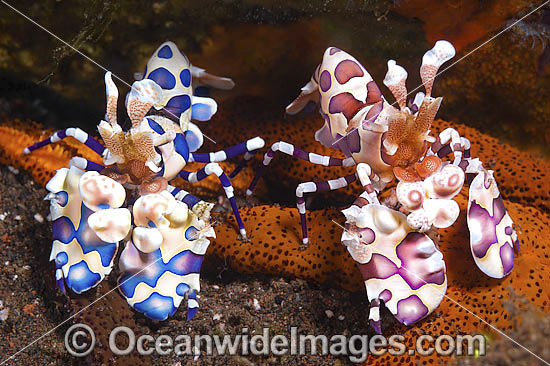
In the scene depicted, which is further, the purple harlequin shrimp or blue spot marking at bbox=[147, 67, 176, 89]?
blue spot marking at bbox=[147, 67, 176, 89]

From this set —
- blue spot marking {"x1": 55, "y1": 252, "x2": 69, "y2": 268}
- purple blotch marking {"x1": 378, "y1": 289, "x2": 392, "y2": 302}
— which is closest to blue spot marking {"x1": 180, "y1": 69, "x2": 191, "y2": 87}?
blue spot marking {"x1": 55, "y1": 252, "x2": 69, "y2": 268}

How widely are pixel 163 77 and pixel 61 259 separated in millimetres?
1179

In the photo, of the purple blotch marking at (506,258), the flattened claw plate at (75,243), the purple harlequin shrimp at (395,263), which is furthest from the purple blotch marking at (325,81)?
the flattened claw plate at (75,243)

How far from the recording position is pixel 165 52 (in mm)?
2957

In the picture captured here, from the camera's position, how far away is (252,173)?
327 cm

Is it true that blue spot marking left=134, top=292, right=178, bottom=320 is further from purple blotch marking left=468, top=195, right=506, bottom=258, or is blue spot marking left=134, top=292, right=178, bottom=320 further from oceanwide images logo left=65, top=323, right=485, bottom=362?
purple blotch marking left=468, top=195, right=506, bottom=258

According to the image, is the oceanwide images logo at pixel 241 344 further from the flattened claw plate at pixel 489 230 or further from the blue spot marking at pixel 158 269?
the flattened claw plate at pixel 489 230

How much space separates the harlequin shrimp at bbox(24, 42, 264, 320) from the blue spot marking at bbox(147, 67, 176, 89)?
15.9 inches

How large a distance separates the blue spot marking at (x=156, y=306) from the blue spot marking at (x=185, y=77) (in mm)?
1292

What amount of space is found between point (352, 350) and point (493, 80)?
1973mm

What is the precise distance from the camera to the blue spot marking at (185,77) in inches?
117

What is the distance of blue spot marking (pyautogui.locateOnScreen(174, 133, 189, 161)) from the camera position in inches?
106

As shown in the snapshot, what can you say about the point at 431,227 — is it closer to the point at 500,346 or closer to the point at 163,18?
the point at 500,346

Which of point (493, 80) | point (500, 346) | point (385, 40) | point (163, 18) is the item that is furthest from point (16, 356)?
point (493, 80)
